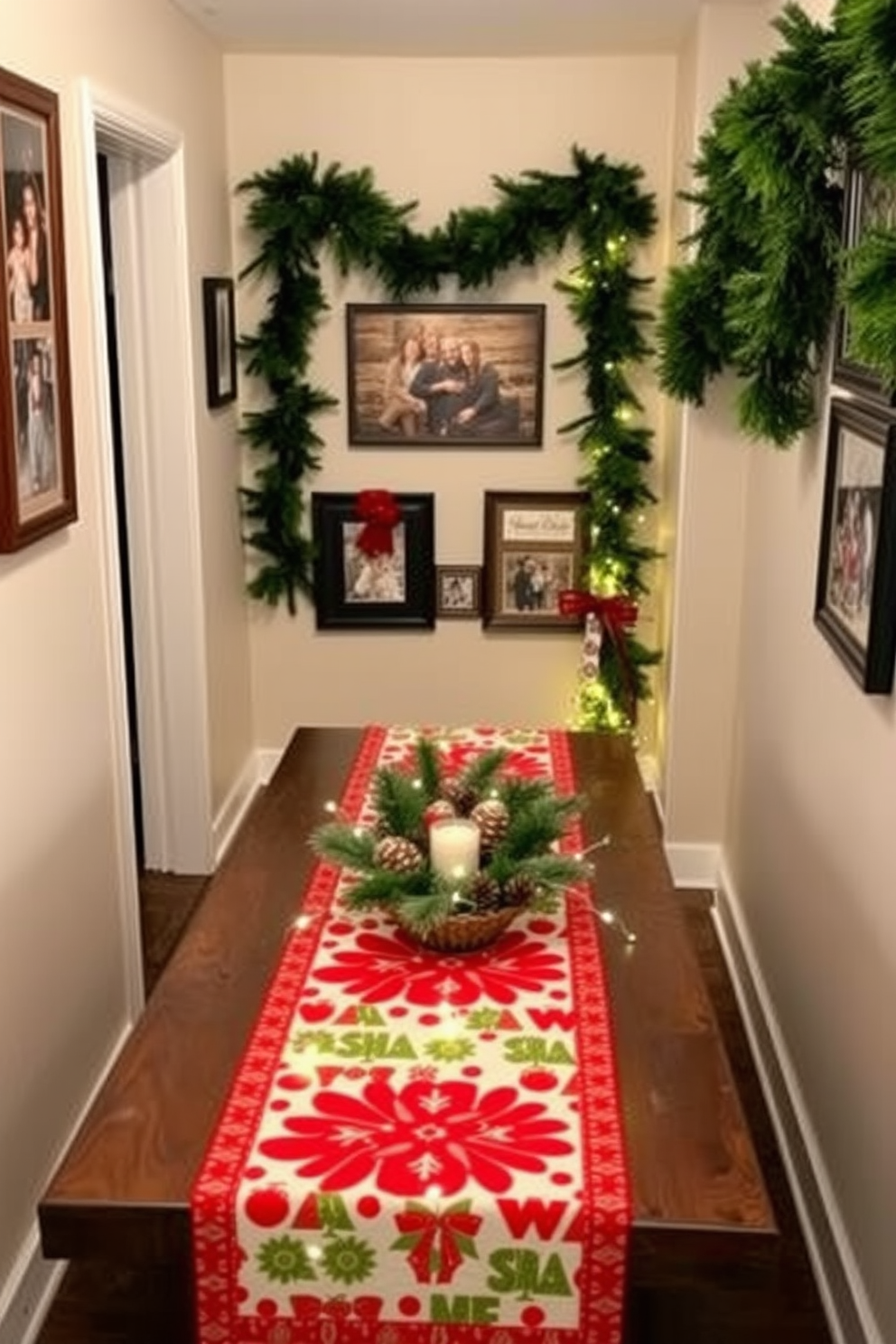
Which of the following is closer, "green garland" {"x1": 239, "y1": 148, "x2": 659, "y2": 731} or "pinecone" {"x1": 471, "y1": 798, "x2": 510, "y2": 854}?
"pinecone" {"x1": 471, "y1": 798, "x2": 510, "y2": 854}

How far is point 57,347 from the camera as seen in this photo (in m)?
2.47

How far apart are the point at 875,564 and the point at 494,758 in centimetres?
70

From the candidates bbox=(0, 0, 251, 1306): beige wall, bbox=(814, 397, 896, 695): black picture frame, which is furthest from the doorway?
bbox=(814, 397, 896, 695): black picture frame

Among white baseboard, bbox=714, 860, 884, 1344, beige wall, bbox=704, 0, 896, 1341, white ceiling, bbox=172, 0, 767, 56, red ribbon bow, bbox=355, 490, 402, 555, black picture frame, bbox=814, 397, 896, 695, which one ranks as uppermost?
white ceiling, bbox=172, 0, 767, 56

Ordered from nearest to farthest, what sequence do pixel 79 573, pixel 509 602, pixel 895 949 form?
pixel 895 949 < pixel 79 573 < pixel 509 602

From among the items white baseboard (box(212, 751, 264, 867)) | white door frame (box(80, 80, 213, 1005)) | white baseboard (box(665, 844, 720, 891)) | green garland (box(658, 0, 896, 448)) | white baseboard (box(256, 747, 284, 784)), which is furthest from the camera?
white baseboard (box(256, 747, 284, 784))

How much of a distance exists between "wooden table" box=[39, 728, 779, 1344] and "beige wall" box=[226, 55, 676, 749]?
85.9 inches

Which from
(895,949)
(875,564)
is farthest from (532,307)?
(895,949)

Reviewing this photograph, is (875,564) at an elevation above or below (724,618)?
above

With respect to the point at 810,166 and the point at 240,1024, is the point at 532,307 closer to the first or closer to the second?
the point at 810,166

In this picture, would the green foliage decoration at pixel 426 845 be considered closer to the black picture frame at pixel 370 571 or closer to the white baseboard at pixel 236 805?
the white baseboard at pixel 236 805

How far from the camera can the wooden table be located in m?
1.43

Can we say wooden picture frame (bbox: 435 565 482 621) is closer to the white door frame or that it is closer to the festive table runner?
the white door frame

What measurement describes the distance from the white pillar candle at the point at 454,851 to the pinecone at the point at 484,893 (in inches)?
0.7
